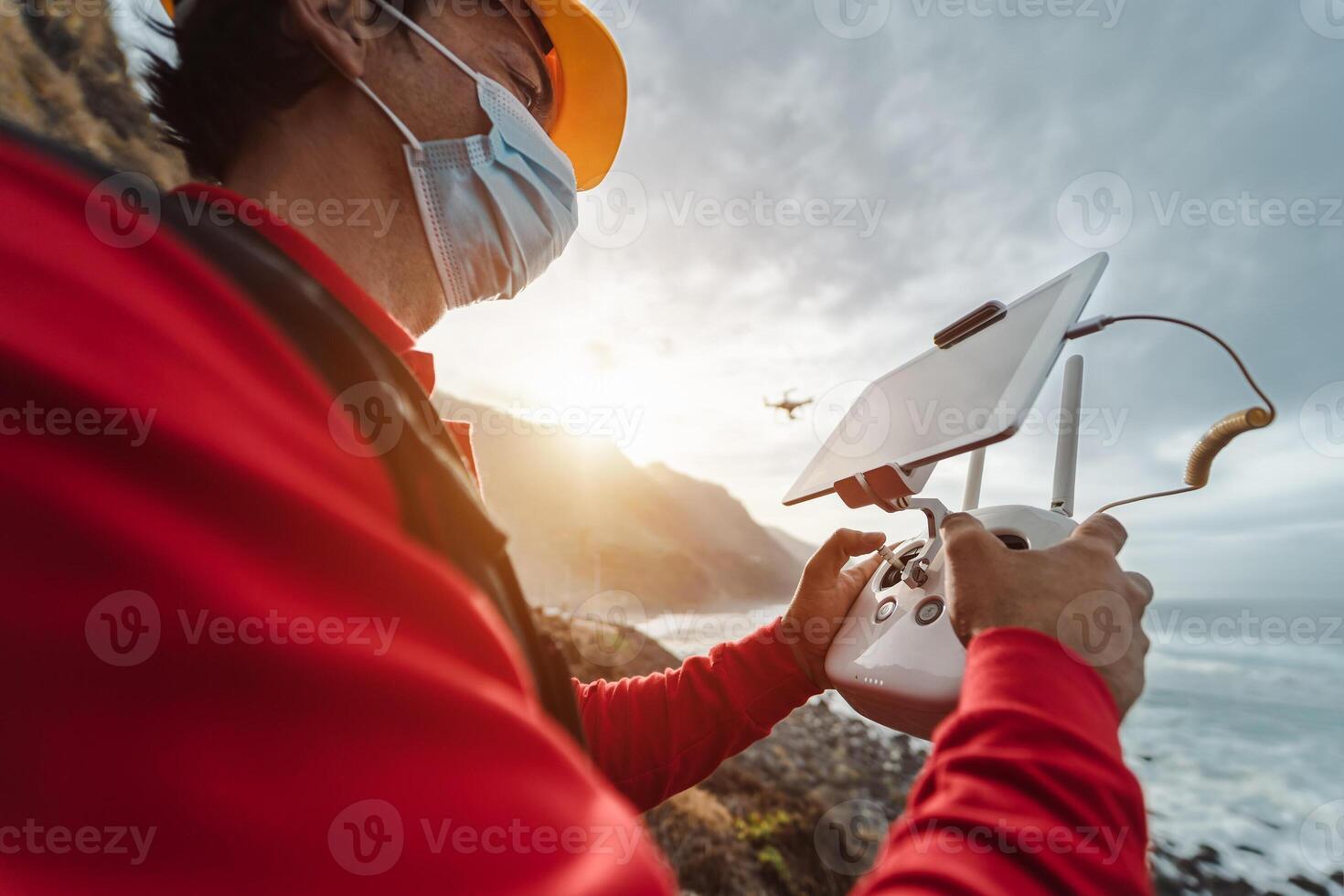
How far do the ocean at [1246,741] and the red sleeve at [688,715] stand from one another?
416mm

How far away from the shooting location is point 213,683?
0.58 metres

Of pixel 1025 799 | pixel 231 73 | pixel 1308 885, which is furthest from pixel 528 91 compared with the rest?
pixel 1308 885

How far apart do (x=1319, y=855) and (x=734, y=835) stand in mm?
10008

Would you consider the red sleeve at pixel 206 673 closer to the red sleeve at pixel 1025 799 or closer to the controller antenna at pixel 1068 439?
the red sleeve at pixel 1025 799

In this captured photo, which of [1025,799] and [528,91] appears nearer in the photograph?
[1025,799]

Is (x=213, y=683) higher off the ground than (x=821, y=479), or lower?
lower

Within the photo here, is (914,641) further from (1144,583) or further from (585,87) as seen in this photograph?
(585,87)

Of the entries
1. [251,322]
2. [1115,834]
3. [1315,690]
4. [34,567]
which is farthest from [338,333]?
[1315,690]

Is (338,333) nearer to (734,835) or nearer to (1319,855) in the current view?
(734,835)

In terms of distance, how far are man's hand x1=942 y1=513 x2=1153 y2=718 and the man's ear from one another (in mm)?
2093

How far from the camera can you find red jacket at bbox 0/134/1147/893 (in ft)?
1.80

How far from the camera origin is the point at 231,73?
1.60 metres

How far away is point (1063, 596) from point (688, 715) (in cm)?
135

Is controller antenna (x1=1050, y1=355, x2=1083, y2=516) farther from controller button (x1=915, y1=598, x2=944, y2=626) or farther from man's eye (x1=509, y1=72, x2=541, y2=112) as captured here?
man's eye (x1=509, y1=72, x2=541, y2=112)
